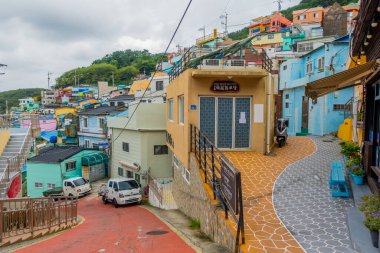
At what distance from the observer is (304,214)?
719cm

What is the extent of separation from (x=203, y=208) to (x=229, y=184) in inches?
117

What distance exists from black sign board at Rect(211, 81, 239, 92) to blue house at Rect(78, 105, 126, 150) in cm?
2172

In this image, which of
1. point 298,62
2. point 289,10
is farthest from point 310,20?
point 298,62

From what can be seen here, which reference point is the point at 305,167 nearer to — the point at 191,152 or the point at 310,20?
the point at 191,152

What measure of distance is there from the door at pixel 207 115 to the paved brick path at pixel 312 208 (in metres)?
3.40

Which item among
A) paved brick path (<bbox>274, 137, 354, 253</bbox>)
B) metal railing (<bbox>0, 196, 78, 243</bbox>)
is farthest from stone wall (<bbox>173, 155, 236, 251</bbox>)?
metal railing (<bbox>0, 196, 78, 243</bbox>)

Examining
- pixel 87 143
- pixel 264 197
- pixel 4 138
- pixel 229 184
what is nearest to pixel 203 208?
pixel 264 197

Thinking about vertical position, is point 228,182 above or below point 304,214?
above

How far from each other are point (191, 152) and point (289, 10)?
257 feet

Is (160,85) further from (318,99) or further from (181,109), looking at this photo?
(181,109)

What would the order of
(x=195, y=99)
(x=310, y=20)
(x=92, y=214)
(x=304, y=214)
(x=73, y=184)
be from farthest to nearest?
(x=310, y=20)
(x=73, y=184)
(x=92, y=214)
(x=195, y=99)
(x=304, y=214)

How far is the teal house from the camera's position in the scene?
25984 mm

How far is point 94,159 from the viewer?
91.5ft

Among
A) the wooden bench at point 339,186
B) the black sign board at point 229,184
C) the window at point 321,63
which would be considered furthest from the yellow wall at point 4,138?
the window at point 321,63
